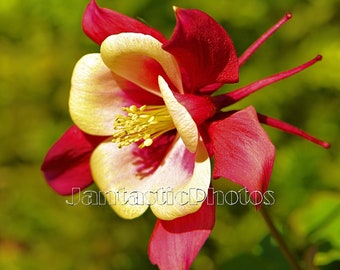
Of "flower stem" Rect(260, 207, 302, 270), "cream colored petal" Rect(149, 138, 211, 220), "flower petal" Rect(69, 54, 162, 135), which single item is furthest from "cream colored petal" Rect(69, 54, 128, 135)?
"flower stem" Rect(260, 207, 302, 270)

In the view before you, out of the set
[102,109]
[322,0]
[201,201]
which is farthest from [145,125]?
[322,0]

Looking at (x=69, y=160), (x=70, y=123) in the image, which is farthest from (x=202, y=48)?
(x=70, y=123)

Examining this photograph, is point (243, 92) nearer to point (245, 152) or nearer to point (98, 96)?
point (245, 152)

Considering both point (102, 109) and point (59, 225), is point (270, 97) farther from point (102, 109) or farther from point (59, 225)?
point (102, 109)

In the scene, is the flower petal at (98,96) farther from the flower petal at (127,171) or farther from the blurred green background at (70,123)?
the blurred green background at (70,123)

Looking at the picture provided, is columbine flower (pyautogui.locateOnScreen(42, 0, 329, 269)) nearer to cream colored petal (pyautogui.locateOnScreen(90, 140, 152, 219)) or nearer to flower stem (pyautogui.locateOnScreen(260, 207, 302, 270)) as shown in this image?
cream colored petal (pyautogui.locateOnScreen(90, 140, 152, 219))

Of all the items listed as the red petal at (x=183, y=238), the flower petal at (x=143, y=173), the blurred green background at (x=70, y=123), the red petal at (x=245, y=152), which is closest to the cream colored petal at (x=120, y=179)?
the flower petal at (x=143, y=173)
